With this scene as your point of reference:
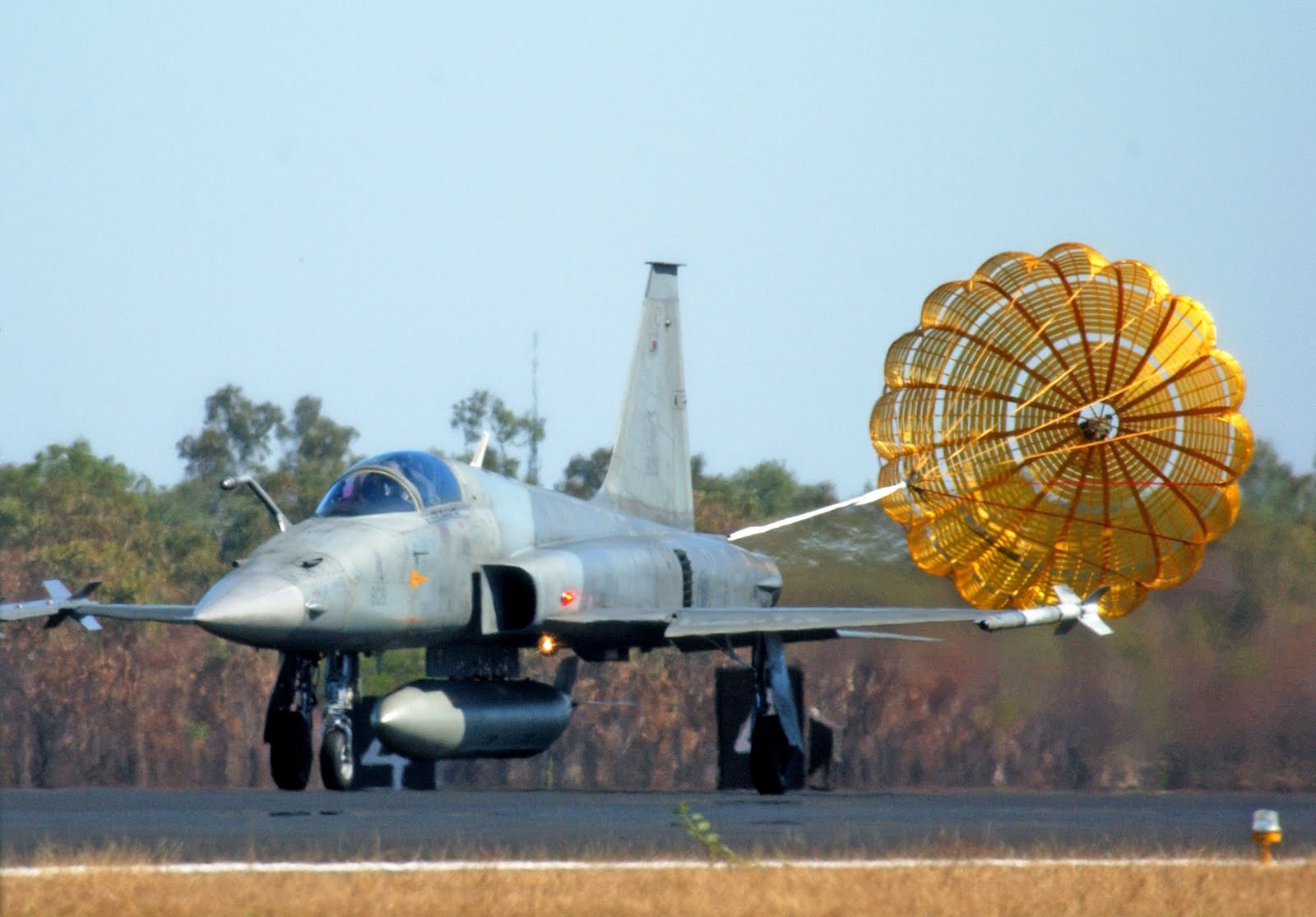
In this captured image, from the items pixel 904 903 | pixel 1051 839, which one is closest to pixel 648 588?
pixel 1051 839

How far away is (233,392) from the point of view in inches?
2571

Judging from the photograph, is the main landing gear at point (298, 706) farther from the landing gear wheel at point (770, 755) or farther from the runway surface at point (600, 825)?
the landing gear wheel at point (770, 755)

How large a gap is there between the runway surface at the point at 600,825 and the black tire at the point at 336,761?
0.14 m

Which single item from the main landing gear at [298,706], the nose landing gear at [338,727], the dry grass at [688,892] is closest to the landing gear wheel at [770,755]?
the main landing gear at [298,706]

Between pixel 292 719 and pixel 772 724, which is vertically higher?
pixel 292 719

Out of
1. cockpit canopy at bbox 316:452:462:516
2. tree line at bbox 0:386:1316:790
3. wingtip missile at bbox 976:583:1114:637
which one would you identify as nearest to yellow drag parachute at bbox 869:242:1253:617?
tree line at bbox 0:386:1316:790

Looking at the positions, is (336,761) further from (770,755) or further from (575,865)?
(575,865)

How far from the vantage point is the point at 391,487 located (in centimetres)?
1658

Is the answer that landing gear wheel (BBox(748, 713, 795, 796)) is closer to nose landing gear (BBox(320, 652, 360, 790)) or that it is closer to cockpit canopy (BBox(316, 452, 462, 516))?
cockpit canopy (BBox(316, 452, 462, 516))

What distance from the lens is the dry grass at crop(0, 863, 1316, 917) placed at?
26.2 ft

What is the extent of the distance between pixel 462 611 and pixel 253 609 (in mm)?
2957

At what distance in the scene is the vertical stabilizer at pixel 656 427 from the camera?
2209cm

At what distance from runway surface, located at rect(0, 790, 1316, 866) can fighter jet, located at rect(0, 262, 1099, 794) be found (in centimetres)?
63

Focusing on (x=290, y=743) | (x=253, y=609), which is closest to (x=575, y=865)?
(x=253, y=609)
